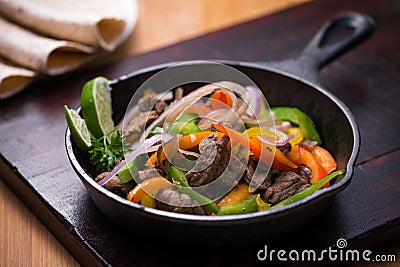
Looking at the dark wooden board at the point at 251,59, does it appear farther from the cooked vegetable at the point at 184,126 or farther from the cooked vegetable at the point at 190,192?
the cooked vegetable at the point at 184,126

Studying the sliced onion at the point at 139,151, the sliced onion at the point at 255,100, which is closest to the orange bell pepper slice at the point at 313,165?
the sliced onion at the point at 255,100

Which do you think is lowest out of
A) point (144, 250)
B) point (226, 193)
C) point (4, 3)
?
point (144, 250)

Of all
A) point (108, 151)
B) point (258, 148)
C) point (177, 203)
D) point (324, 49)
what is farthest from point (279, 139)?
point (324, 49)

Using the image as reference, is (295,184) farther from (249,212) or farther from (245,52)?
(245,52)

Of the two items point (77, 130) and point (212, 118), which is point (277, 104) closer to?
point (212, 118)

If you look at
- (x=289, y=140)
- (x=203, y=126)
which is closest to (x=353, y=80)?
(x=289, y=140)

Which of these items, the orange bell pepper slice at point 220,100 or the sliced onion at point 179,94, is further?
the sliced onion at point 179,94

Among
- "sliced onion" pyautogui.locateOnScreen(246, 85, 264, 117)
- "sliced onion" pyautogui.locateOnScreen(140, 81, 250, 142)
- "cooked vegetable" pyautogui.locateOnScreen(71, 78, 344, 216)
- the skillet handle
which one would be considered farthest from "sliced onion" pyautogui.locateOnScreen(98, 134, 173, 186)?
the skillet handle
